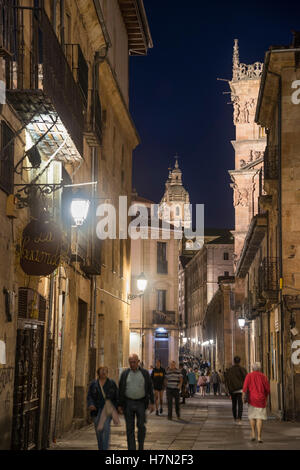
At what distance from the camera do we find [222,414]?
2423cm

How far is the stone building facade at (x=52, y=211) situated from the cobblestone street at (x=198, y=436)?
597mm

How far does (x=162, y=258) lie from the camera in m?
58.5

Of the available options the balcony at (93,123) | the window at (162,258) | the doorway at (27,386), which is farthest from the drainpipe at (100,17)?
the window at (162,258)

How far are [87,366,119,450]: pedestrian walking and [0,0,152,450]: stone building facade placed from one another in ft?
3.77

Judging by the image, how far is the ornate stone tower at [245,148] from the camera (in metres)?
61.6

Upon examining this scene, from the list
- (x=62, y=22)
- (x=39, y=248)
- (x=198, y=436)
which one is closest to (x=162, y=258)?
(x=198, y=436)

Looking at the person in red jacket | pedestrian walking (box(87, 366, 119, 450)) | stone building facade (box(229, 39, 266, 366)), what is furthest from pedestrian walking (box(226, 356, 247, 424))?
stone building facade (box(229, 39, 266, 366))

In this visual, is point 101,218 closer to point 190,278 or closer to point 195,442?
point 195,442

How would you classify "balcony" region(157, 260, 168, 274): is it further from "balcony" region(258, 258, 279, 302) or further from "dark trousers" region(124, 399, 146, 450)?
"dark trousers" region(124, 399, 146, 450)

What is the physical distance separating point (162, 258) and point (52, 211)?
44.7 m

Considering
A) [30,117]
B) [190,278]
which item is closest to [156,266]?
[30,117]

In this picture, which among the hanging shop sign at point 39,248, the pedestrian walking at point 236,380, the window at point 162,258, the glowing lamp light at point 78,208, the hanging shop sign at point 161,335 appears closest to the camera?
the hanging shop sign at point 39,248

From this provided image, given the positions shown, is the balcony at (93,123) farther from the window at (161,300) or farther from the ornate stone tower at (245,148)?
the ornate stone tower at (245,148)

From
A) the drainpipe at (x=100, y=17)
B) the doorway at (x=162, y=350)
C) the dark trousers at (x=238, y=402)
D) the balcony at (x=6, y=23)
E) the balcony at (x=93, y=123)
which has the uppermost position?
the drainpipe at (x=100, y=17)
